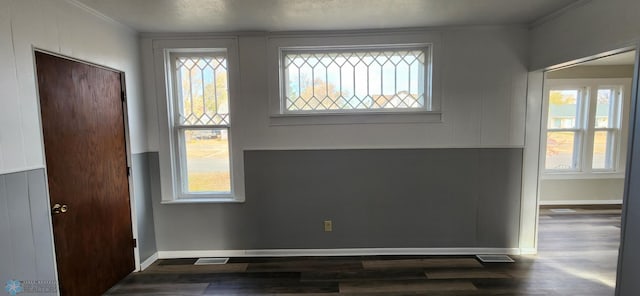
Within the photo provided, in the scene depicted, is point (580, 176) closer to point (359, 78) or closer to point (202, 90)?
point (359, 78)

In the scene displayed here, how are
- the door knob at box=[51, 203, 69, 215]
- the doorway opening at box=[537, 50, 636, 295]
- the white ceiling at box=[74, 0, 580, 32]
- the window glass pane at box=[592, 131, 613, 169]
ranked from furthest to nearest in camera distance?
1. the window glass pane at box=[592, 131, 613, 169]
2. the doorway opening at box=[537, 50, 636, 295]
3. the white ceiling at box=[74, 0, 580, 32]
4. the door knob at box=[51, 203, 69, 215]

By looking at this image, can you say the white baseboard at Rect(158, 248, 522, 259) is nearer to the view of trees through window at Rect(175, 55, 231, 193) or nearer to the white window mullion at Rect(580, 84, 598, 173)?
the view of trees through window at Rect(175, 55, 231, 193)

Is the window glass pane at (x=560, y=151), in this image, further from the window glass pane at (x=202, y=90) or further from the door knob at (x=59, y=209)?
the door knob at (x=59, y=209)

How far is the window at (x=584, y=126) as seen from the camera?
448 cm

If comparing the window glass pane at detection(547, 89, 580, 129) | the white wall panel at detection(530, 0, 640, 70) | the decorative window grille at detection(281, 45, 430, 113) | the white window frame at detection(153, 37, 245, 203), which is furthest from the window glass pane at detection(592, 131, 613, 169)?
the white window frame at detection(153, 37, 245, 203)

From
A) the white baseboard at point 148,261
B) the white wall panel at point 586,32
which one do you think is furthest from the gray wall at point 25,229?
the white wall panel at point 586,32

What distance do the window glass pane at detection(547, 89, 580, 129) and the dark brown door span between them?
19.5 feet

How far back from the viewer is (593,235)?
348cm

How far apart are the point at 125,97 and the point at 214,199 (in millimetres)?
1292

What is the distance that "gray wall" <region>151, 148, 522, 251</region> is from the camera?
294 cm

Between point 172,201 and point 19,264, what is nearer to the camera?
point 19,264

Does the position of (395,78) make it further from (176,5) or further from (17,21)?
(17,21)

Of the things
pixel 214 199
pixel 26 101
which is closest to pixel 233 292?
pixel 214 199

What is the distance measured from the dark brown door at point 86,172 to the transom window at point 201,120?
53cm
